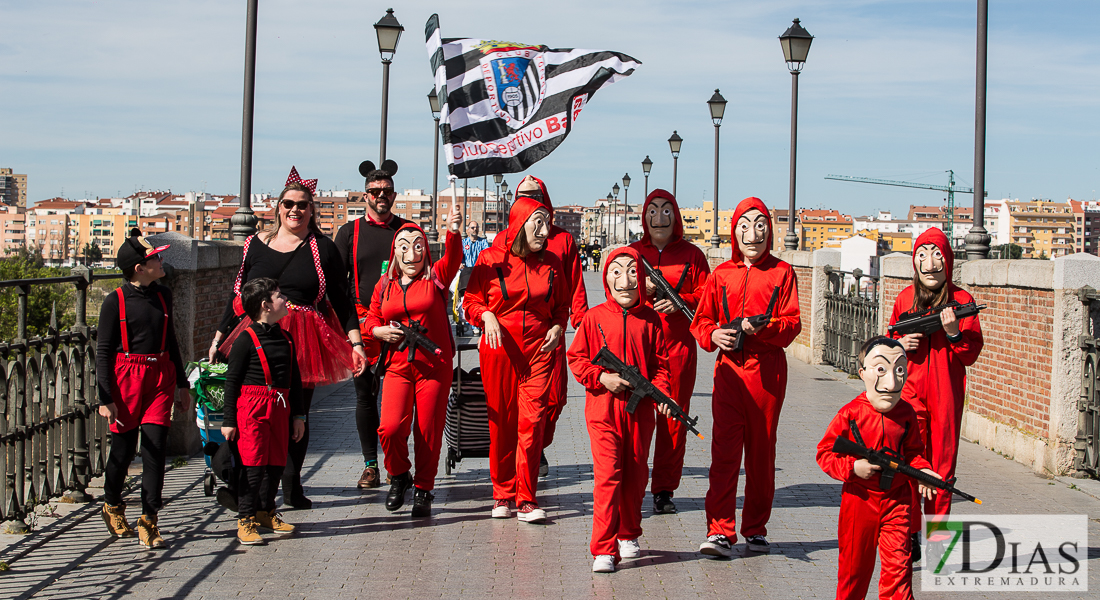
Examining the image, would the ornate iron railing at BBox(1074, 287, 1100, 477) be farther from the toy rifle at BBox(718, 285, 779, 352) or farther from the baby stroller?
the baby stroller

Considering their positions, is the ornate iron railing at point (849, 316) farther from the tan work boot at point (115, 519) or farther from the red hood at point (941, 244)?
the tan work boot at point (115, 519)

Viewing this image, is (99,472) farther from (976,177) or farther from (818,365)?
(818,365)

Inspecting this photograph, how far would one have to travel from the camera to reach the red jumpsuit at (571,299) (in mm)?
6582

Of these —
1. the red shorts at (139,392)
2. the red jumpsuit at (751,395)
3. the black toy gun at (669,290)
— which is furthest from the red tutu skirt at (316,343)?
the red jumpsuit at (751,395)

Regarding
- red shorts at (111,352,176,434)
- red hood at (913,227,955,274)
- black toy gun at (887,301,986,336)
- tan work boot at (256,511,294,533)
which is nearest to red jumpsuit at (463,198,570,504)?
tan work boot at (256,511,294,533)

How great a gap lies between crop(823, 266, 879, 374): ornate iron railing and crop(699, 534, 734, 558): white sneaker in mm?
8330

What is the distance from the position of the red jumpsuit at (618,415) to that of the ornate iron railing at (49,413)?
10.8ft

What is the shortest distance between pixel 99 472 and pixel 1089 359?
293 inches

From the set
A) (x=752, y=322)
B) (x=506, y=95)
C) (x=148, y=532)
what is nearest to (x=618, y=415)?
(x=752, y=322)

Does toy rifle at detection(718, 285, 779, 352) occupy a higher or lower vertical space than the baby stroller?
higher

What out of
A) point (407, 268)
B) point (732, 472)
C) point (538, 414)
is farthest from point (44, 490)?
point (732, 472)

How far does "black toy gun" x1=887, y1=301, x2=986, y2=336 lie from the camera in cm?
548

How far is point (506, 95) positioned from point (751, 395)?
148 inches

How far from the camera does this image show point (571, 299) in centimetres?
680
